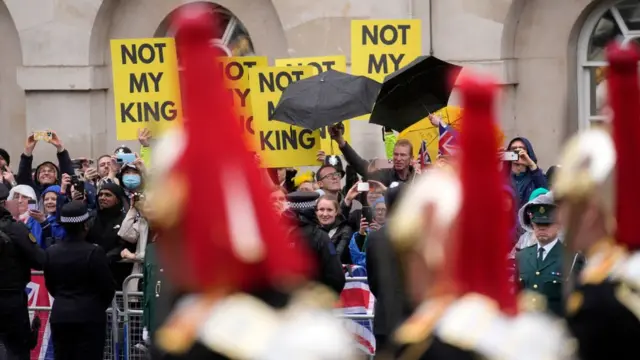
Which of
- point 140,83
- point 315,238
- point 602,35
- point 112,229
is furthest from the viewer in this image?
point 602,35

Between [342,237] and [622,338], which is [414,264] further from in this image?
[342,237]

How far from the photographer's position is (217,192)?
159 inches

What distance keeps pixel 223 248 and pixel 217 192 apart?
149mm

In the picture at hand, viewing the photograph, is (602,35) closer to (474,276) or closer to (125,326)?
(125,326)

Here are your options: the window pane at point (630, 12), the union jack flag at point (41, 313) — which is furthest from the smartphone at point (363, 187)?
the window pane at point (630, 12)

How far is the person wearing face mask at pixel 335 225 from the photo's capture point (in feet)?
37.1

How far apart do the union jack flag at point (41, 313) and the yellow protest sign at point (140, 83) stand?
5.64 feet

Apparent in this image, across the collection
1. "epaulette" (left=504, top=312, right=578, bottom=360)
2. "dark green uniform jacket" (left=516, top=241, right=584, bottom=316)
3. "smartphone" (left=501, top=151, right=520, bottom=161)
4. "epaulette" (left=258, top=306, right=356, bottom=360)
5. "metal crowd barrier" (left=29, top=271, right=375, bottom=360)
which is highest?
"smartphone" (left=501, top=151, right=520, bottom=161)

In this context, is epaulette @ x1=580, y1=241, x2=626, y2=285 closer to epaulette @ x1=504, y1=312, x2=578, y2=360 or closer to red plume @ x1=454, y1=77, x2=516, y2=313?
epaulette @ x1=504, y1=312, x2=578, y2=360

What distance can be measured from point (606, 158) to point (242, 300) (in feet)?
5.26

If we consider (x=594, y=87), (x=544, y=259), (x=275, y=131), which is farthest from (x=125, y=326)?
(x=594, y=87)

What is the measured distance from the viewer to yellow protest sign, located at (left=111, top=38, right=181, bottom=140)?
14086mm

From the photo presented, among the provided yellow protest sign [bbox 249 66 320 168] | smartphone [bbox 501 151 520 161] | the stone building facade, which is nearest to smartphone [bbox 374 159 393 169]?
yellow protest sign [bbox 249 66 320 168]

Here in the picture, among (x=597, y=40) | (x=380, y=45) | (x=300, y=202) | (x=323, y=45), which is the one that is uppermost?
(x=323, y=45)
